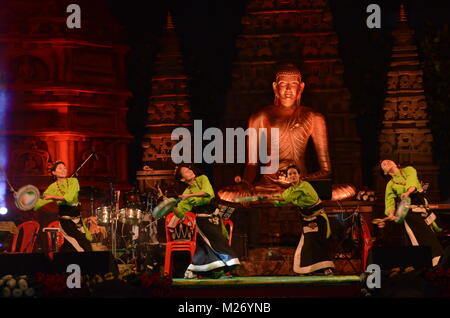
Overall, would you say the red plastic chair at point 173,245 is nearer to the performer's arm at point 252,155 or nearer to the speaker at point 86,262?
the speaker at point 86,262

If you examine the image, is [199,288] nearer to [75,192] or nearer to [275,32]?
[75,192]

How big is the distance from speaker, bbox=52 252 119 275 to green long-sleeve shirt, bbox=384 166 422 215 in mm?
3310

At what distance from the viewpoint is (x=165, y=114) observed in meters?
17.9

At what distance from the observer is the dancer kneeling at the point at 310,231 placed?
47.6 feet

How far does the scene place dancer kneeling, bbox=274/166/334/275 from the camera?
14508 millimetres

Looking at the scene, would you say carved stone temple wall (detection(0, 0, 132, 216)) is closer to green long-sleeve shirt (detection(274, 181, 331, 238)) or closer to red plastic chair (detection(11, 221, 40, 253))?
red plastic chair (detection(11, 221, 40, 253))

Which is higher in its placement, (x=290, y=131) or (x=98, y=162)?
(x=290, y=131)

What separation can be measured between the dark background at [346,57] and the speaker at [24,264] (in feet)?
22.1

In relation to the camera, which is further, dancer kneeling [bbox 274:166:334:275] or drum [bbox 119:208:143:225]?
drum [bbox 119:208:143:225]

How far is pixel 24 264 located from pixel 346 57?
8679 millimetres

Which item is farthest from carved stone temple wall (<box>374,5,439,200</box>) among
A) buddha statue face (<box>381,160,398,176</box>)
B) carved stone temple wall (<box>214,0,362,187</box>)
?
buddha statue face (<box>381,160,398,176</box>)

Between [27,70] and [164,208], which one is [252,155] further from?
[27,70]

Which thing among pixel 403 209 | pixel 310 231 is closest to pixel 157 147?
pixel 310 231
